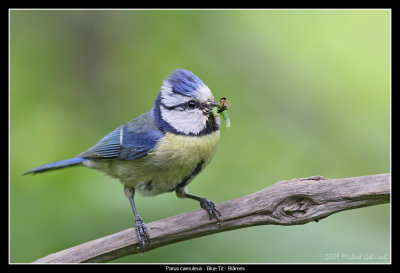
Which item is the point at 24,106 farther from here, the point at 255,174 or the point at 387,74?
the point at 387,74

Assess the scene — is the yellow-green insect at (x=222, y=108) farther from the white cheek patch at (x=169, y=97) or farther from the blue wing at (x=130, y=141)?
the blue wing at (x=130, y=141)

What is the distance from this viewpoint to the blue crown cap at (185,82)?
11.0ft

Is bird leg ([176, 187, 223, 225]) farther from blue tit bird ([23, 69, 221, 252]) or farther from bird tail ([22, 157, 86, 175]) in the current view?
bird tail ([22, 157, 86, 175])

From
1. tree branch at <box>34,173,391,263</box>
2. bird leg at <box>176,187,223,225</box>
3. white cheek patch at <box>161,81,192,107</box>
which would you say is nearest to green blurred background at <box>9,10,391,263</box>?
bird leg at <box>176,187,223,225</box>

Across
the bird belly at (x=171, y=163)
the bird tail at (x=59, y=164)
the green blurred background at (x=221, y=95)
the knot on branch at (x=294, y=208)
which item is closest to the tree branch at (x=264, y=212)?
the knot on branch at (x=294, y=208)

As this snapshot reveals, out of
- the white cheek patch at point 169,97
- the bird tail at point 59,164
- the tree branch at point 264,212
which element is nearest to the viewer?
the tree branch at point 264,212

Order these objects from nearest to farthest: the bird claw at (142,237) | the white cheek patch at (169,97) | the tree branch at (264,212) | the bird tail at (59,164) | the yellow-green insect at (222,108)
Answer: the tree branch at (264,212)
the bird claw at (142,237)
the yellow-green insect at (222,108)
the white cheek patch at (169,97)
the bird tail at (59,164)

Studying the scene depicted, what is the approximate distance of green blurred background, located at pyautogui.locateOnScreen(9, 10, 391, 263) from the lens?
136 inches

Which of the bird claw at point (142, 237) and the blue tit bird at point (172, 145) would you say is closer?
the bird claw at point (142, 237)

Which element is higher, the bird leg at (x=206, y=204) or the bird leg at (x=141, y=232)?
the bird leg at (x=206, y=204)

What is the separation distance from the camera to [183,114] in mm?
3424

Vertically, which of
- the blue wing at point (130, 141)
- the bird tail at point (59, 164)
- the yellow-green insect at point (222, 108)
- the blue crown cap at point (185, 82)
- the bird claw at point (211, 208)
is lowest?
the bird claw at point (211, 208)

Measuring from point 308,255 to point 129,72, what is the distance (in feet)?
8.81

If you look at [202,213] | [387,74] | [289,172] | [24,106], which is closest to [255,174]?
[289,172]
